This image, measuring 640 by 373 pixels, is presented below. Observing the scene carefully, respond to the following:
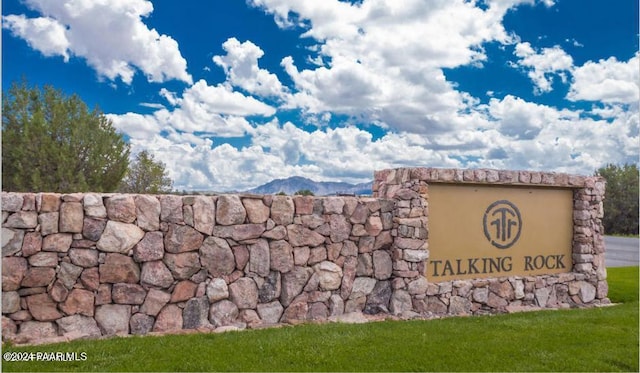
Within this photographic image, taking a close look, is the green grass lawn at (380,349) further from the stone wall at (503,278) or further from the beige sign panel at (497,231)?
the beige sign panel at (497,231)

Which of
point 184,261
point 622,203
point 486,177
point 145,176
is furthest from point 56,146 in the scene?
point 622,203

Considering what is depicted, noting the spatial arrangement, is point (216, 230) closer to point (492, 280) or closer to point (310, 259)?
point (310, 259)

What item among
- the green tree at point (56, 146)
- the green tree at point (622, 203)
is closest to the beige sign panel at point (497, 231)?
the green tree at point (56, 146)

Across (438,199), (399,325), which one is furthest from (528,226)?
(399,325)

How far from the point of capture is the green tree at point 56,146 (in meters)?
20.6

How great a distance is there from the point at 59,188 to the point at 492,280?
17652 millimetres

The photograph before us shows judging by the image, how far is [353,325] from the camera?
25.6 feet

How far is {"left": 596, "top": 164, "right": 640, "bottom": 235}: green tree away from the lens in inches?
1341

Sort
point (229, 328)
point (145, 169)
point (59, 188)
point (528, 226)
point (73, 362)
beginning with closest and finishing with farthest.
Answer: point (73, 362) < point (229, 328) < point (528, 226) < point (59, 188) < point (145, 169)

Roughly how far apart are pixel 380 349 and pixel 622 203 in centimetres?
3398

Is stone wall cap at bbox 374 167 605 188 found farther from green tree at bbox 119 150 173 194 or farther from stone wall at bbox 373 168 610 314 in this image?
green tree at bbox 119 150 173 194

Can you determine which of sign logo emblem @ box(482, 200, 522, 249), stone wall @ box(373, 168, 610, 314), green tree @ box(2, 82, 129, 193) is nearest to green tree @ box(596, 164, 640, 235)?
stone wall @ box(373, 168, 610, 314)

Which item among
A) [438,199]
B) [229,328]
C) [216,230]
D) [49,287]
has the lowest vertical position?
[229,328]

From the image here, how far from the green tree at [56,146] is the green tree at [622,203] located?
101ft
